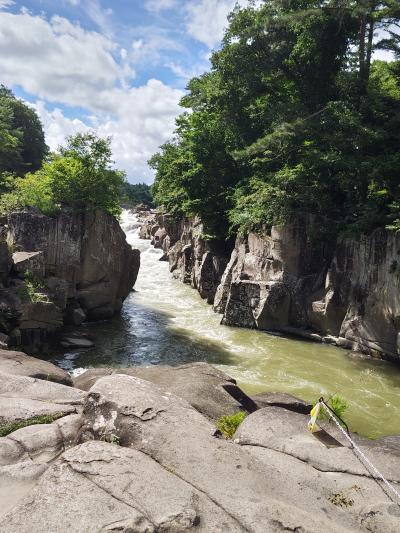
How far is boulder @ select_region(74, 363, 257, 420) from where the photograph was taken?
7925 millimetres

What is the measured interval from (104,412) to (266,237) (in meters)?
15.6

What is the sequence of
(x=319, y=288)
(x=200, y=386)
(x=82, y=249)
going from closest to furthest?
(x=200, y=386) → (x=82, y=249) → (x=319, y=288)

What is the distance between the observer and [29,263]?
599 inches

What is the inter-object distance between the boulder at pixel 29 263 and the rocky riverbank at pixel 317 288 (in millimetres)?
8770

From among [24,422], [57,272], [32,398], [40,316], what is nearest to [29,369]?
[32,398]

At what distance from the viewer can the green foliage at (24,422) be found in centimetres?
631

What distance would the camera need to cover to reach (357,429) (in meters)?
10.3

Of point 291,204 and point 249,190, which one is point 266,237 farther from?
point 249,190

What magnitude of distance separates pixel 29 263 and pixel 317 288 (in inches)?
468

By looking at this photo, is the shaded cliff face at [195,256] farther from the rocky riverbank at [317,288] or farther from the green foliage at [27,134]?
the green foliage at [27,134]

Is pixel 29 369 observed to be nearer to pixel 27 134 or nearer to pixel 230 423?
pixel 230 423

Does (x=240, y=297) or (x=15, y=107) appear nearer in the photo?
(x=240, y=297)

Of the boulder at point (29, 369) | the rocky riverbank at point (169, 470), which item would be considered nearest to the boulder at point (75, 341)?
the boulder at point (29, 369)

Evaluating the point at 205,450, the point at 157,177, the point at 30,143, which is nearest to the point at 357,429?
the point at 205,450
